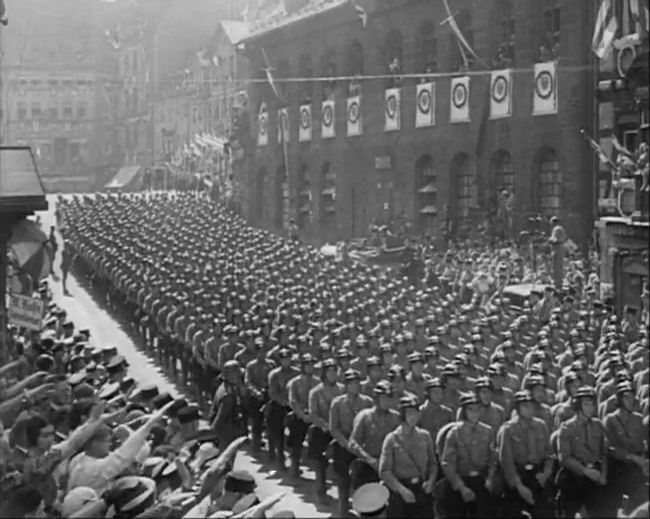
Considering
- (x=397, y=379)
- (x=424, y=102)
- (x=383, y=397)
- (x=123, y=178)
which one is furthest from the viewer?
(x=424, y=102)

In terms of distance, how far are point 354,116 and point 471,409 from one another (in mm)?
18946

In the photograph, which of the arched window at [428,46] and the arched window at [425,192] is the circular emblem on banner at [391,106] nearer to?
the arched window at [425,192]

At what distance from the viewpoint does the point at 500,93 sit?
23047 mm

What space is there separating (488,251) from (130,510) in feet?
50.2

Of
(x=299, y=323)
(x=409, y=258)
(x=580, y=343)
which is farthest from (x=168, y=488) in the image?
(x=409, y=258)

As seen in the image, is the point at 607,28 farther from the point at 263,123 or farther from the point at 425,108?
the point at 263,123

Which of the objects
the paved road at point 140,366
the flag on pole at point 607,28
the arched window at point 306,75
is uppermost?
the arched window at point 306,75

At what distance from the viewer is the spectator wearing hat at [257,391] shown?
14195 millimetres

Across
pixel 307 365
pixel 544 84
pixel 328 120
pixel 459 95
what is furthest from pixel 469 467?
pixel 328 120

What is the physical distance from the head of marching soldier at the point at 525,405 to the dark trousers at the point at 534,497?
0.44 m

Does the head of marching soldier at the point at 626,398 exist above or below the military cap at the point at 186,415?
above

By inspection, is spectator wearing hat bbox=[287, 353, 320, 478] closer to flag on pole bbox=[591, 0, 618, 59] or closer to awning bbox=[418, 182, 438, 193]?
flag on pole bbox=[591, 0, 618, 59]

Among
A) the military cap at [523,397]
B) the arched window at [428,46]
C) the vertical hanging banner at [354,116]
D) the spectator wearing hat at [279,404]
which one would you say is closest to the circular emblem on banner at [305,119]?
the vertical hanging banner at [354,116]

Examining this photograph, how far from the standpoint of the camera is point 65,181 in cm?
2008
